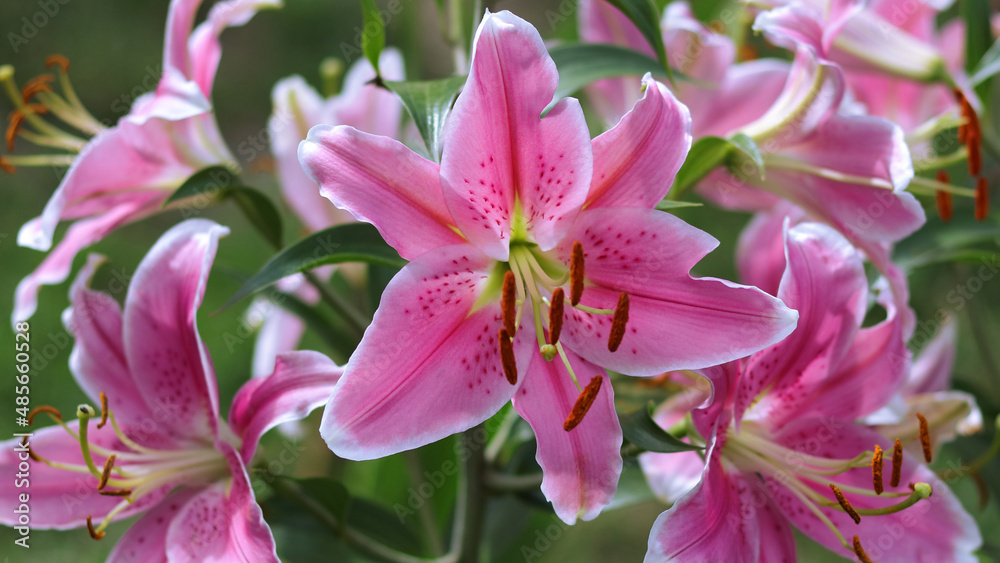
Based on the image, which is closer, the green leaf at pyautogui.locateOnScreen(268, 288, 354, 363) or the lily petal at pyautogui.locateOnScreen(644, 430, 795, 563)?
the lily petal at pyautogui.locateOnScreen(644, 430, 795, 563)

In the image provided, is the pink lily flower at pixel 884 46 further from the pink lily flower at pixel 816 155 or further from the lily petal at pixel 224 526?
the lily petal at pixel 224 526

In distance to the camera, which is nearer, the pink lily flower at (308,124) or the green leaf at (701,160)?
the green leaf at (701,160)

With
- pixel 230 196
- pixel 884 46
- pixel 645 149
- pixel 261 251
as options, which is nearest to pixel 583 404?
pixel 645 149

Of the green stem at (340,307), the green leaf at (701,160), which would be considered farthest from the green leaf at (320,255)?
the green leaf at (701,160)

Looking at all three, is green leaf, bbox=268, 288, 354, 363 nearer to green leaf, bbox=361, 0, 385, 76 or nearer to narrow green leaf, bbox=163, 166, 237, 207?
narrow green leaf, bbox=163, 166, 237, 207

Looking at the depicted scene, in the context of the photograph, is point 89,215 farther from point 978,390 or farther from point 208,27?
point 978,390

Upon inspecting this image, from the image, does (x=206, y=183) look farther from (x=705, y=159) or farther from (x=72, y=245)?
(x=705, y=159)

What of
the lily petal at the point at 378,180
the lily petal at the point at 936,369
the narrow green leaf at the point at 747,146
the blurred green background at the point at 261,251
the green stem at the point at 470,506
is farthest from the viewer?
the blurred green background at the point at 261,251

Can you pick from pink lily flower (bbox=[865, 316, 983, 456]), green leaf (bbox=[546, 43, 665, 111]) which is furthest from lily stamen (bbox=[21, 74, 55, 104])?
pink lily flower (bbox=[865, 316, 983, 456])
